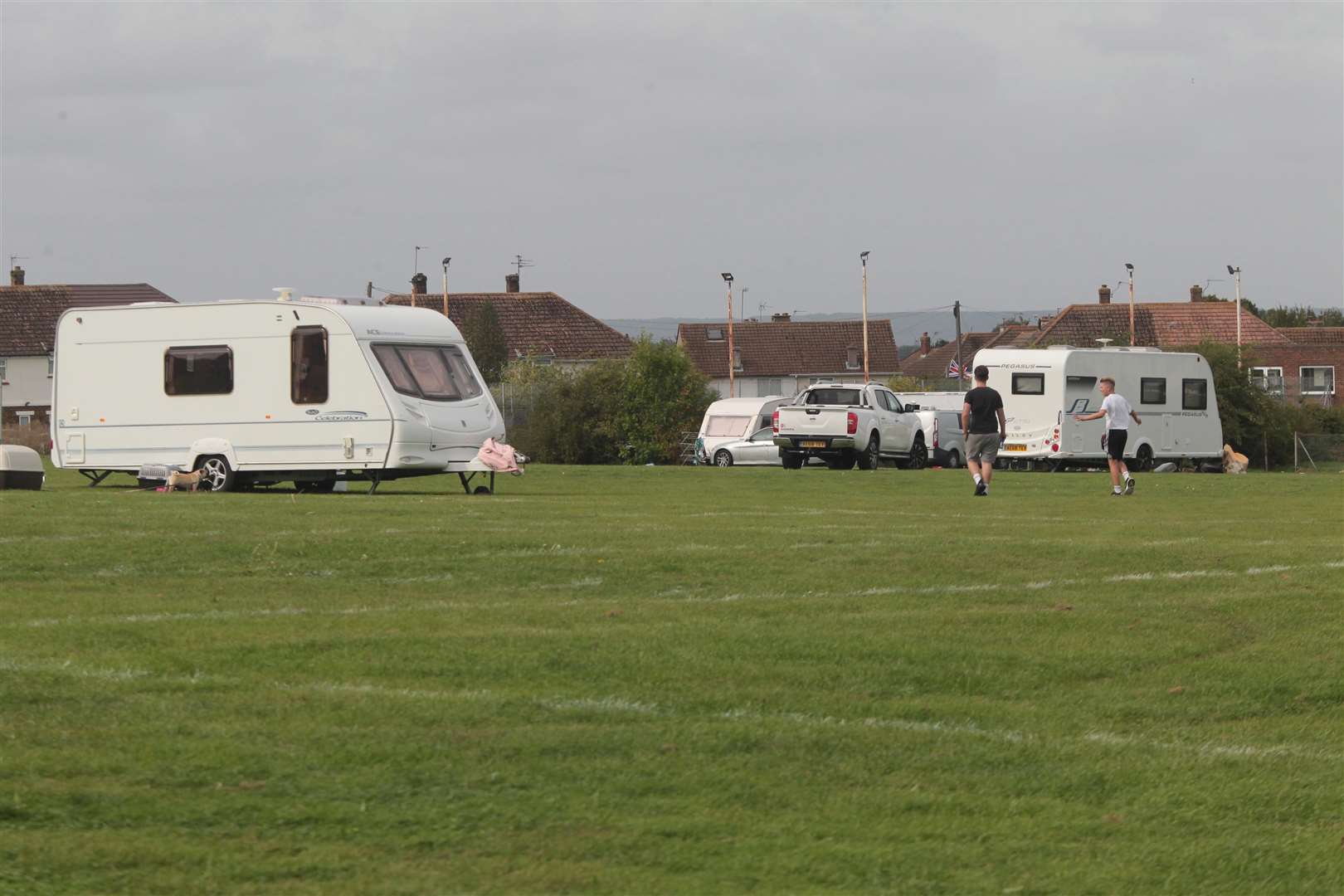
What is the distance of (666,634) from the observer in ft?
31.1

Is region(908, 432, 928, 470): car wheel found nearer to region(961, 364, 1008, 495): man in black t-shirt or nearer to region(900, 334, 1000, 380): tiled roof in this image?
region(961, 364, 1008, 495): man in black t-shirt

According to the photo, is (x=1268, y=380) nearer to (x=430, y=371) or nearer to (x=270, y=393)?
(x=430, y=371)

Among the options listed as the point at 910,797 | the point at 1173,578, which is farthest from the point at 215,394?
the point at 910,797

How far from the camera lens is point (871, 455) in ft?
132

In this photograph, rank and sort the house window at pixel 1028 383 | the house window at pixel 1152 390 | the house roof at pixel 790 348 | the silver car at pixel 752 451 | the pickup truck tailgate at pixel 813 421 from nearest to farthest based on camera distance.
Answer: the pickup truck tailgate at pixel 813 421
the house window at pixel 1028 383
the house window at pixel 1152 390
the silver car at pixel 752 451
the house roof at pixel 790 348

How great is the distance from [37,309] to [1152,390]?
221 feet

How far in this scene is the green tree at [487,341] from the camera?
280 feet

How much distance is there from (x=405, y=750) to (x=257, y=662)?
1.97 metres

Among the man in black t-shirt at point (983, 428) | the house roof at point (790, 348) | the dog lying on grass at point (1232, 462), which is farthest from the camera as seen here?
the house roof at point (790, 348)

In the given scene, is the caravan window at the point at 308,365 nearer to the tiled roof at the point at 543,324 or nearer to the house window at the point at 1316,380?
the tiled roof at the point at 543,324

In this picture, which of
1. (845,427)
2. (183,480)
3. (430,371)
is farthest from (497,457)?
(845,427)

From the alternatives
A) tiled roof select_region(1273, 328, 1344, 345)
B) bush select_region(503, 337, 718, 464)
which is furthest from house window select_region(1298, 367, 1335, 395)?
bush select_region(503, 337, 718, 464)

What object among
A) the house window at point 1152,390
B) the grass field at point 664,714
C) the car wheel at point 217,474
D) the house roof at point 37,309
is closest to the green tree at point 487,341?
the house roof at point 37,309

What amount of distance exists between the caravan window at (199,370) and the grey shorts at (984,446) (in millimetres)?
10751
